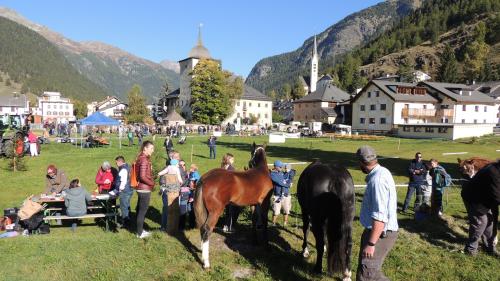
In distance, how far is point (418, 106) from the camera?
65.9 meters

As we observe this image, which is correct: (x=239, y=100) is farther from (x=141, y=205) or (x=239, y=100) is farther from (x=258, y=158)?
(x=141, y=205)

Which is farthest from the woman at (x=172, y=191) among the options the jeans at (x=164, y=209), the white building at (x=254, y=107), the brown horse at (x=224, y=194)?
the white building at (x=254, y=107)

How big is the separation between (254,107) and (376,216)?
3621 inches

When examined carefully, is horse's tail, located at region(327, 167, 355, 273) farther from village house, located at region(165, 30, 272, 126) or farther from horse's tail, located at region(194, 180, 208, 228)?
village house, located at region(165, 30, 272, 126)

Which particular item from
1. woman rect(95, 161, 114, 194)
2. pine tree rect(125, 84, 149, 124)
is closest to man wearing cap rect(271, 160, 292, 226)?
woman rect(95, 161, 114, 194)

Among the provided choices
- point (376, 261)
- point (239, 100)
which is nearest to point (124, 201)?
point (376, 261)

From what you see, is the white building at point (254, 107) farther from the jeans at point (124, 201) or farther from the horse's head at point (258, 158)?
the horse's head at point (258, 158)

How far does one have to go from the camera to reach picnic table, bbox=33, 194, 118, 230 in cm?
917

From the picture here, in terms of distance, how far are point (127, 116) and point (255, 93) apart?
3370 centimetres

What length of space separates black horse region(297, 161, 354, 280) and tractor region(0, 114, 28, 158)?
18.2 m

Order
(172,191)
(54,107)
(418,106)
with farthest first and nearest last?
(54,107) < (418,106) < (172,191)

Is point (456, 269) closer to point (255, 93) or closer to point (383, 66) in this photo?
point (255, 93)

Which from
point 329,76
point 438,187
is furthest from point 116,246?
point 329,76

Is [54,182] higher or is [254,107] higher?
[254,107]
